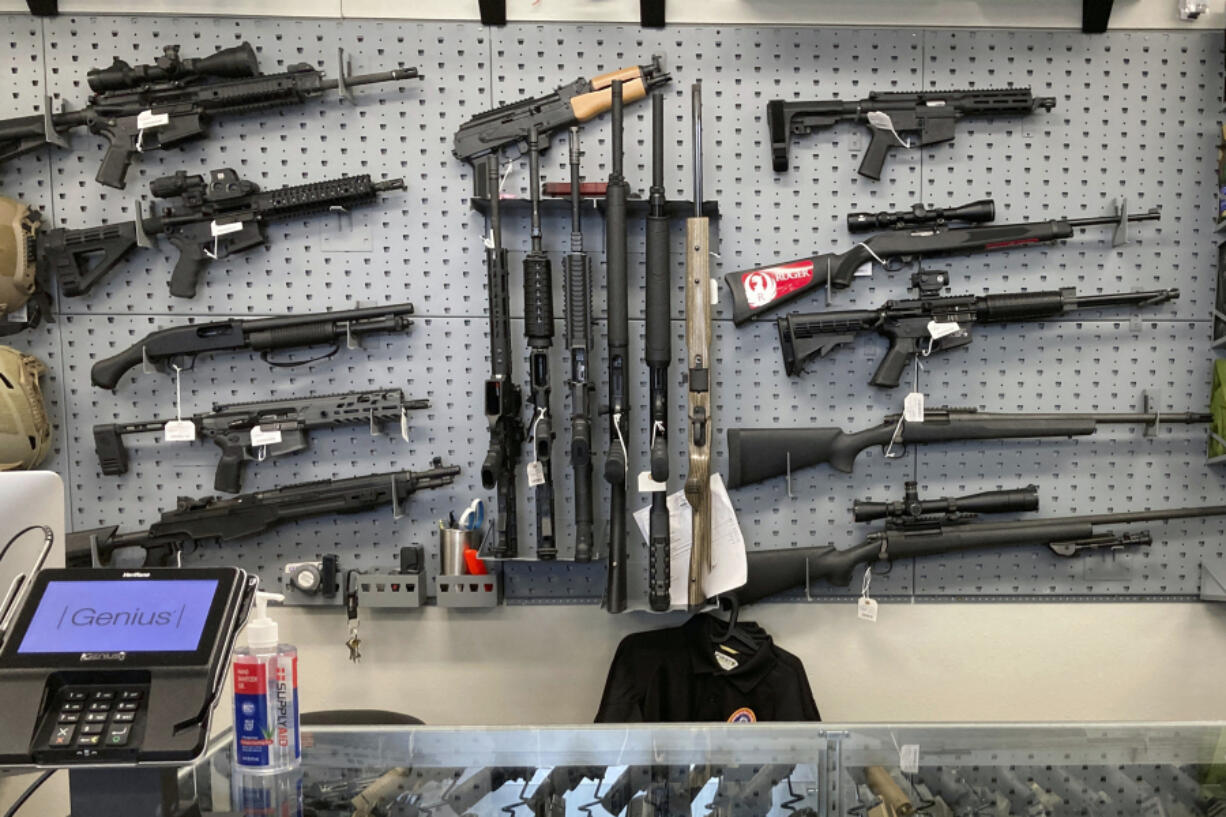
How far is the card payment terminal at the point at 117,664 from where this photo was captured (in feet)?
3.37

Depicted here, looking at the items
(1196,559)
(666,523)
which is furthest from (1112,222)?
(666,523)

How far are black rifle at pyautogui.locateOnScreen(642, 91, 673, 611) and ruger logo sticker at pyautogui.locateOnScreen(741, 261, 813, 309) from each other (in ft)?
0.98

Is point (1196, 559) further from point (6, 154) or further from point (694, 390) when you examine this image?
point (6, 154)

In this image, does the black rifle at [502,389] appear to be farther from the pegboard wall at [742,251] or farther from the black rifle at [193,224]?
the black rifle at [193,224]

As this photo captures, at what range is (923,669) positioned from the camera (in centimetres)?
313

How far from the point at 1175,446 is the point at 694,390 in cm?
176

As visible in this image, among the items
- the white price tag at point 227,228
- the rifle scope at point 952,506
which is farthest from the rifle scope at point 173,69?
the rifle scope at point 952,506

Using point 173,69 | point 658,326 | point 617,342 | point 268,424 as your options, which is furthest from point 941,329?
point 173,69

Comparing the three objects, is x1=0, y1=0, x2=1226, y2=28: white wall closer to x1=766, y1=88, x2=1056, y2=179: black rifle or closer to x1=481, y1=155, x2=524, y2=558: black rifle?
x1=766, y1=88, x2=1056, y2=179: black rifle

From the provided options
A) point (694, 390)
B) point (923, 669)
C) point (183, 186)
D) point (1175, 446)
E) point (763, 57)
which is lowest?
point (923, 669)

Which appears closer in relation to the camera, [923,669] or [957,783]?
[957,783]

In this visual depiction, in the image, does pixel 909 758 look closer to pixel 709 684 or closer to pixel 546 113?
pixel 709 684

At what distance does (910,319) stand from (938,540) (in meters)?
0.77

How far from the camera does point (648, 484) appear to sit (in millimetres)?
2914
